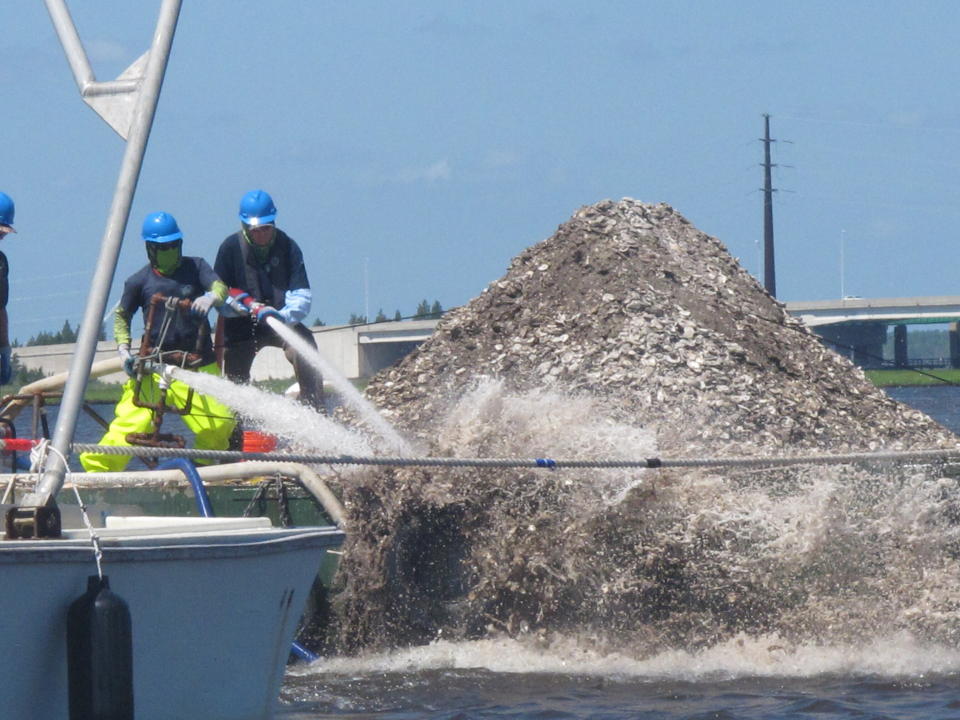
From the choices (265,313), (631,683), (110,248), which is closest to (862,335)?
(265,313)

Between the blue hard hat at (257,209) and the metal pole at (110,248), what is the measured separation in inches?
143

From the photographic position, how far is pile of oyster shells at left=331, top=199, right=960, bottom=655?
795cm

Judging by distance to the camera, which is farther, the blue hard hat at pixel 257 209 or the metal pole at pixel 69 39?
the blue hard hat at pixel 257 209

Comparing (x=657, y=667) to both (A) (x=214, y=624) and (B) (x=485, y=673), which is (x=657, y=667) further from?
(A) (x=214, y=624)

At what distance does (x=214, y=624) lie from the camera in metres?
5.24

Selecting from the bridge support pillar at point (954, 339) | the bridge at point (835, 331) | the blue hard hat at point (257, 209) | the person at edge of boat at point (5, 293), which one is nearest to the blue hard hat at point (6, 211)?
the person at edge of boat at point (5, 293)

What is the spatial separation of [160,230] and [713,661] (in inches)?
158

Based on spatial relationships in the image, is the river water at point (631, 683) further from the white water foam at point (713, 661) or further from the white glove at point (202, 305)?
the white glove at point (202, 305)

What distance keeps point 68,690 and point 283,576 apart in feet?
3.07

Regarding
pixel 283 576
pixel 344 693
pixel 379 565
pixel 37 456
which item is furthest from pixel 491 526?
pixel 37 456

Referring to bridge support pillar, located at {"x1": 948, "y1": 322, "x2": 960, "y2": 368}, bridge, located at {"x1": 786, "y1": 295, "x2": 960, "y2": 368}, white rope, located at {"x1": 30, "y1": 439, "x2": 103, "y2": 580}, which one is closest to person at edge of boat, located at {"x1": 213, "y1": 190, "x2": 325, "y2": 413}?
white rope, located at {"x1": 30, "y1": 439, "x2": 103, "y2": 580}

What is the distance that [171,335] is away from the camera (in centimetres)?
892

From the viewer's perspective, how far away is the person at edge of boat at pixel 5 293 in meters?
8.30

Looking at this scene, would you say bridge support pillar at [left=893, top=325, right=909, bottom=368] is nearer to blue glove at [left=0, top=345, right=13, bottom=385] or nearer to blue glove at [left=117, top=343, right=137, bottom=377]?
blue glove at [left=117, top=343, right=137, bottom=377]
